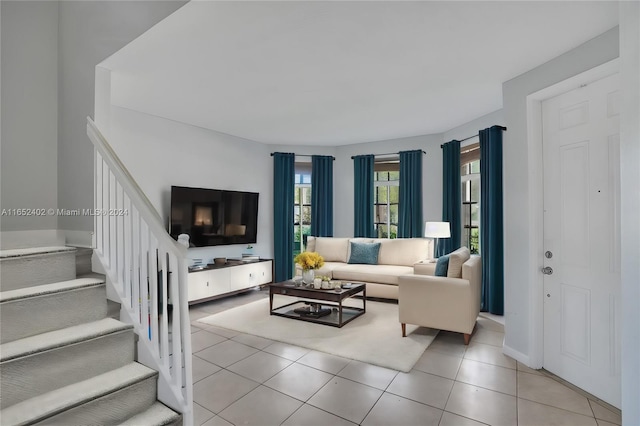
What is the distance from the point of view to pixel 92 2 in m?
2.84

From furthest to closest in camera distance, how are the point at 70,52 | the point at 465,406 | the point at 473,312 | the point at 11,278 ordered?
the point at 473,312
the point at 70,52
the point at 465,406
the point at 11,278

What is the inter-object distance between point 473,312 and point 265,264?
3.46 meters

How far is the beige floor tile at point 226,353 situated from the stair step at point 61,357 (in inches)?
43.6

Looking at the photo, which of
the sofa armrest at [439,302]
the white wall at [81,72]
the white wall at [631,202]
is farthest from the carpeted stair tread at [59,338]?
the sofa armrest at [439,302]

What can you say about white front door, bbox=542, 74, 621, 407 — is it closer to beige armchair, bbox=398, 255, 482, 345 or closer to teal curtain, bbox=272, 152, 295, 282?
beige armchair, bbox=398, 255, 482, 345

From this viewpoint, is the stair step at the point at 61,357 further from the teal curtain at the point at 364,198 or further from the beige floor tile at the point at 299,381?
the teal curtain at the point at 364,198

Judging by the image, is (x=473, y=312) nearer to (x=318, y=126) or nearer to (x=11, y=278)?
(x=318, y=126)

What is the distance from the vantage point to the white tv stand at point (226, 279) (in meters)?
4.75

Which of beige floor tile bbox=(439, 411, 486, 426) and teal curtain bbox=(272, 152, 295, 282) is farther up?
teal curtain bbox=(272, 152, 295, 282)

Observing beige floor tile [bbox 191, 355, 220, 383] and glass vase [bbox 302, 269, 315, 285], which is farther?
glass vase [bbox 302, 269, 315, 285]

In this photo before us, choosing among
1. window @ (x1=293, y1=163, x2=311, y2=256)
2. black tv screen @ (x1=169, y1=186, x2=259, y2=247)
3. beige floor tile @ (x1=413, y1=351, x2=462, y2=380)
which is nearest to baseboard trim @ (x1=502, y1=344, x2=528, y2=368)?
beige floor tile @ (x1=413, y1=351, x2=462, y2=380)

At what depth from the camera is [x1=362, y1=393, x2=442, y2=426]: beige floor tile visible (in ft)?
7.02

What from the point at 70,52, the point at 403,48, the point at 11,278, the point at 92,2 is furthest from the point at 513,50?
the point at 11,278

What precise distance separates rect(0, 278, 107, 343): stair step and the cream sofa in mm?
3558
